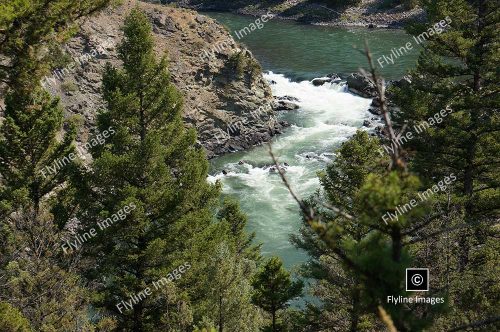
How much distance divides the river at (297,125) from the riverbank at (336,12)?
981cm

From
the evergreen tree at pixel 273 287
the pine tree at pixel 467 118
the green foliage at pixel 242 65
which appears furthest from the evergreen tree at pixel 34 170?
the green foliage at pixel 242 65

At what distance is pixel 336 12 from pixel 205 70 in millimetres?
61980

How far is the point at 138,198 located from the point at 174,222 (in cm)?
190

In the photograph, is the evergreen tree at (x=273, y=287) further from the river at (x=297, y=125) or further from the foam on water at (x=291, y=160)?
the foam on water at (x=291, y=160)

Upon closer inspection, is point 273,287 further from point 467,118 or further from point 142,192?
point 467,118

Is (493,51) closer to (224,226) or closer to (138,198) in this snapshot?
(224,226)

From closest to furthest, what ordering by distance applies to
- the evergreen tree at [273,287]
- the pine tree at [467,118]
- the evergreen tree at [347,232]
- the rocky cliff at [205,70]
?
the evergreen tree at [347,232] → the pine tree at [467,118] → the evergreen tree at [273,287] → the rocky cliff at [205,70]

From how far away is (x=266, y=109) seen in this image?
51719 millimetres

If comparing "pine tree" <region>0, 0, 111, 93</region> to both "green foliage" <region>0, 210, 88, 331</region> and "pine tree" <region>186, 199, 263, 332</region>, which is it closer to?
"green foliage" <region>0, 210, 88, 331</region>

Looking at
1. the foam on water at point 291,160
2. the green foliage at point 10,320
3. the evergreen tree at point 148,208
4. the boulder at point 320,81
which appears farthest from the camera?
the boulder at point 320,81

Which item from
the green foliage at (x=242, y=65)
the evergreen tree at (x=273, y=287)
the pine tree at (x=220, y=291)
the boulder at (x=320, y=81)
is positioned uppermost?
the green foliage at (x=242, y=65)

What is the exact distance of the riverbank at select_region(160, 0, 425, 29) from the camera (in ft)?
318

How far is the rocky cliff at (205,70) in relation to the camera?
45069 millimetres

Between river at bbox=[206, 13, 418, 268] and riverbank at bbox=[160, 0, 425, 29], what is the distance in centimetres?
981
